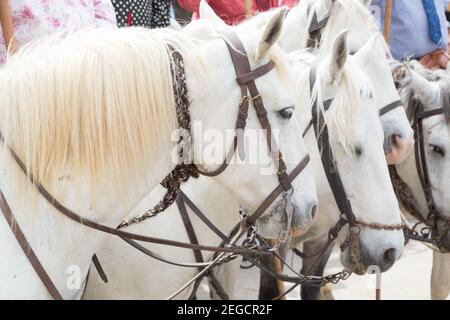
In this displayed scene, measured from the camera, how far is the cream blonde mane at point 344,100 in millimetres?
2143

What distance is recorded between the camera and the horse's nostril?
213 cm

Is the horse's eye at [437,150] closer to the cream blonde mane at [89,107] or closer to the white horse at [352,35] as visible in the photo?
the white horse at [352,35]

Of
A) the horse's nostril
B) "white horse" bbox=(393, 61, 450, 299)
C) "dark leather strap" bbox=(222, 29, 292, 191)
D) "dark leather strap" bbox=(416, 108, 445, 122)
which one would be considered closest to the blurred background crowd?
"white horse" bbox=(393, 61, 450, 299)

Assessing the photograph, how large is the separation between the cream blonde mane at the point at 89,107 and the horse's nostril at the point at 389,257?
3.15 feet

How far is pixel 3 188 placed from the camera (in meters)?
1.51

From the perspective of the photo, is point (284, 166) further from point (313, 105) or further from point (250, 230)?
point (313, 105)

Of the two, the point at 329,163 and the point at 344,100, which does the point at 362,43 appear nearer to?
the point at 344,100

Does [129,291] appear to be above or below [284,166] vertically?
below

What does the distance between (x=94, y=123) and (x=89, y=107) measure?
0.04m

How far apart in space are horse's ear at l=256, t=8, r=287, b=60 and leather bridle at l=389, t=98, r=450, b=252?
141 centimetres

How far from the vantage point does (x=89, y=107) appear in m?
1.49
